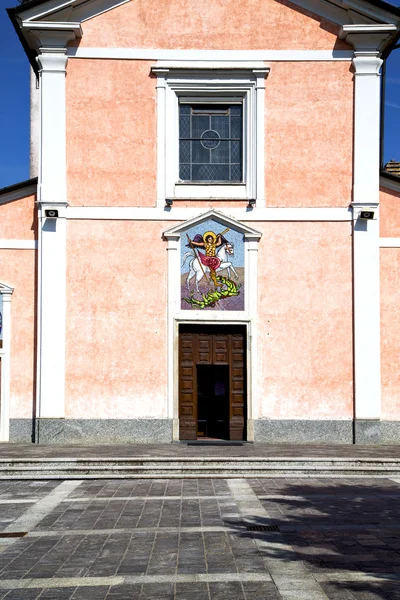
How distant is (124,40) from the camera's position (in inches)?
730

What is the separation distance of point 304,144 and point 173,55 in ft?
11.5

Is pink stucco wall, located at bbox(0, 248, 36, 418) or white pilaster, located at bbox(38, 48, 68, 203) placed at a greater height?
white pilaster, located at bbox(38, 48, 68, 203)

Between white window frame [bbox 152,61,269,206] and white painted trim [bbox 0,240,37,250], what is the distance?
2.95 m

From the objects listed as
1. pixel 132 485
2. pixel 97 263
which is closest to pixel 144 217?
pixel 97 263

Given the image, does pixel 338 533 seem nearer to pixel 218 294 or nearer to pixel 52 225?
pixel 218 294

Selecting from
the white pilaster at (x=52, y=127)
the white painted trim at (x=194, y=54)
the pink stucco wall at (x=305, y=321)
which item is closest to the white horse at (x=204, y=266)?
the pink stucco wall at (x=305, y=321)

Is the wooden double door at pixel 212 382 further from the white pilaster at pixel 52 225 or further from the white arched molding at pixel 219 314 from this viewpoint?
the white pilaster at pixel 52 225

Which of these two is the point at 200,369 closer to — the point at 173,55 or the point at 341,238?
the point at 341,238

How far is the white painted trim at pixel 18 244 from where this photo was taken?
18453 mm

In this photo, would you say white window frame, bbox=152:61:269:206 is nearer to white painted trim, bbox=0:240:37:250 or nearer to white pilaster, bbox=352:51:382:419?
white pilaster, bbox=352:51:382:419

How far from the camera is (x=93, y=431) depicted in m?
18.0

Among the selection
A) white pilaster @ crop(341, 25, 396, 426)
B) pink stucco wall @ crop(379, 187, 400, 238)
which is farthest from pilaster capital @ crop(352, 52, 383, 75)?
pink stucco wall @ crop(379, 187, 400, 238)

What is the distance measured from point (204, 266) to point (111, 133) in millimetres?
3572

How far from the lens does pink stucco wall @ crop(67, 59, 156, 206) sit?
60.3 feet
